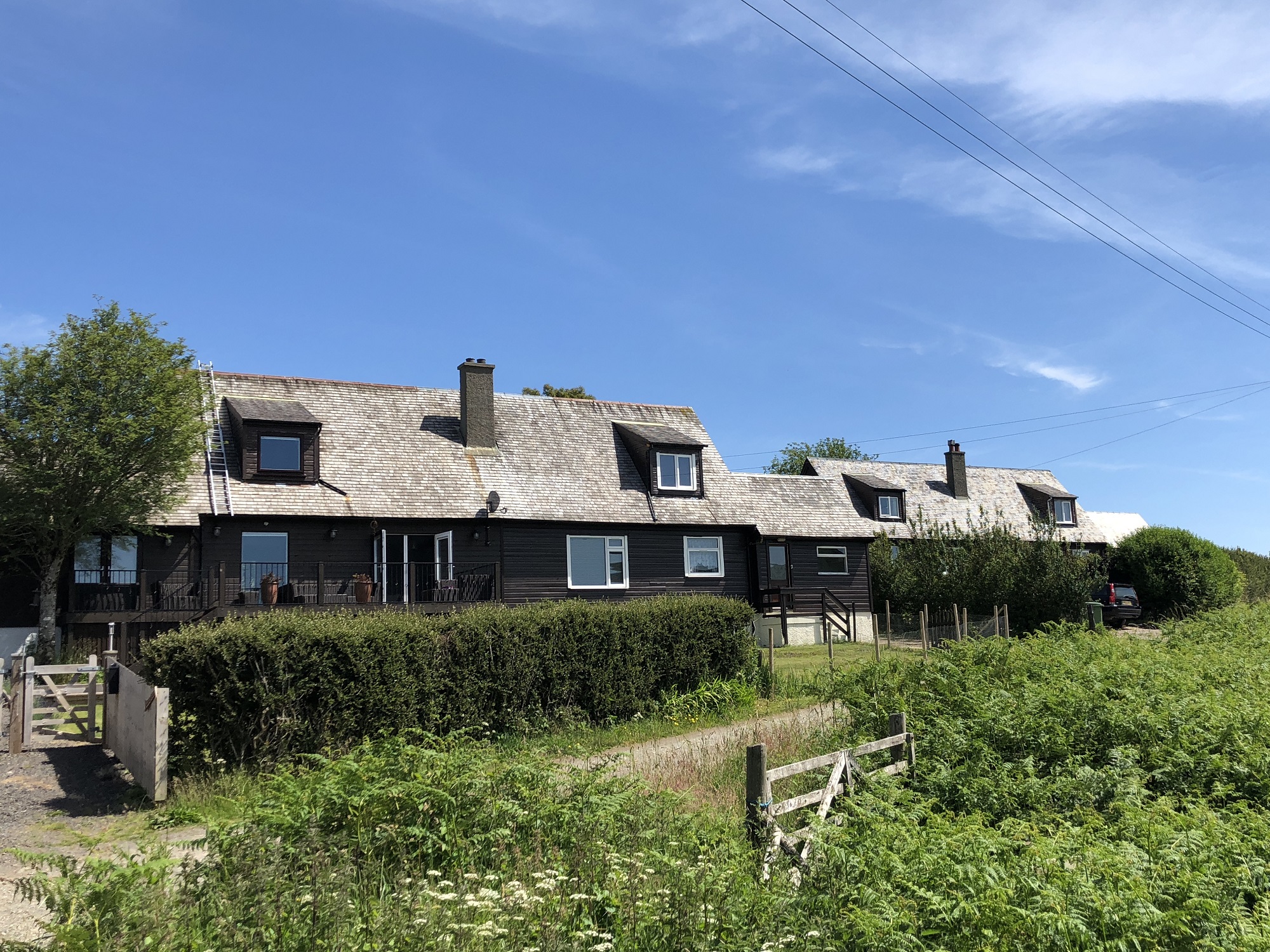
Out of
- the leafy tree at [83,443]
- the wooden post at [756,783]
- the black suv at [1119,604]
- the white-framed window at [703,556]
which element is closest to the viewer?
the wooden post at [756,783]

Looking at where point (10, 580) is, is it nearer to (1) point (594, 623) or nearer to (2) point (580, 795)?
(1) point (594, 623)

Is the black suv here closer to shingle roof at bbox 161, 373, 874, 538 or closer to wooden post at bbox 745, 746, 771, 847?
shingle roof at bbox 161, 373, 874, 538

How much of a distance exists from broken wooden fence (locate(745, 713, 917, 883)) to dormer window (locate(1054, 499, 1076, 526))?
1633 inches

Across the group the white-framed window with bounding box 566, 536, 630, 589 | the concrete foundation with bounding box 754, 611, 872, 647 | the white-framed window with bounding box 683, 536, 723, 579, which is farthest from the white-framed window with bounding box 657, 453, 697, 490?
the concrete foundation with bounding box 754, 611, 872, 647

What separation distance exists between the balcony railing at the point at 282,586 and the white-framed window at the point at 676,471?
703cm

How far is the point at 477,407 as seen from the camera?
29125 mm

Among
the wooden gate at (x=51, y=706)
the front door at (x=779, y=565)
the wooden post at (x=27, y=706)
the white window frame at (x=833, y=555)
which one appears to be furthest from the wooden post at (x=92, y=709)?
the white window frame at (x=833, y=555)

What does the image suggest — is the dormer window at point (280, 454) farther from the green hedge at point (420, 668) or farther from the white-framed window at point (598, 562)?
the green hedge at point (420, 668)

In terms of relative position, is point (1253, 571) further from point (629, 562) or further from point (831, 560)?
point (629, 562)

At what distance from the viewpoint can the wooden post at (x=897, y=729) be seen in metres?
10.8

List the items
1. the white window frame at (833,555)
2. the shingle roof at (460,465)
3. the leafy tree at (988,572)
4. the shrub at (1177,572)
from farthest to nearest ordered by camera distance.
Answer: the shrub at (1177,572) → the white window frame at (833,555) → the leafy tree at (988,572) → the shingle roof at (460,465)

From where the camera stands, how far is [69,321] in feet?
79.6

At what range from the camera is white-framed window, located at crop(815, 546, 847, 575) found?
35938 millimetres

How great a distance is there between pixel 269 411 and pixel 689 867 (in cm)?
2194
